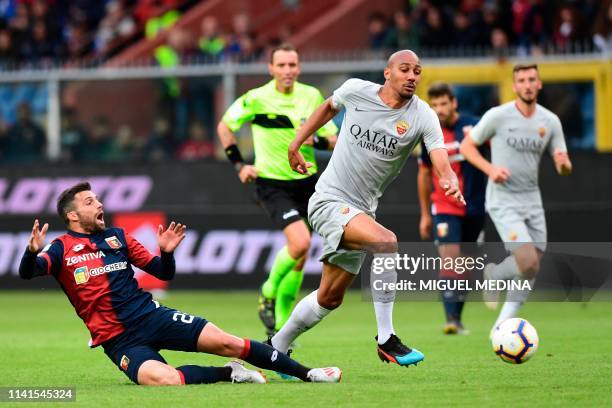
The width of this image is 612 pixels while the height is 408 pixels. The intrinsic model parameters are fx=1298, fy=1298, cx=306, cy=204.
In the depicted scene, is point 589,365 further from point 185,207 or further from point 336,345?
point 185,207

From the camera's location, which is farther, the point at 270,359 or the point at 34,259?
the point at 270,359

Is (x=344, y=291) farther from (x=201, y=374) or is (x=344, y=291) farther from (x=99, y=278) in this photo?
(x=99, y=278)

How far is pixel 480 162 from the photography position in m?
12.2

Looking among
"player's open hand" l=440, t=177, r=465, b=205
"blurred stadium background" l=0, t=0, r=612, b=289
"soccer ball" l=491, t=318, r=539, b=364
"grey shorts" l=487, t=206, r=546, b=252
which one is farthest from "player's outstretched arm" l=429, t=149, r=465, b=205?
"blurred stadium background" l=0, t=0, r=612, b=289

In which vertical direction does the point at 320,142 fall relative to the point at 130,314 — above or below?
above

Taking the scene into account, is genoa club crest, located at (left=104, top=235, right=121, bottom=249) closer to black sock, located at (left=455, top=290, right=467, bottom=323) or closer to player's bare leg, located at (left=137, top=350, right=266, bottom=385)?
player's bare leg, located at (left=137, top=350, right=266, bottom=385)

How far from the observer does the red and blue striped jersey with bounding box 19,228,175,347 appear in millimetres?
8836

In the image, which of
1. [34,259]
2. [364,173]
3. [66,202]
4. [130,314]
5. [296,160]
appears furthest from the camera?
[296,160]

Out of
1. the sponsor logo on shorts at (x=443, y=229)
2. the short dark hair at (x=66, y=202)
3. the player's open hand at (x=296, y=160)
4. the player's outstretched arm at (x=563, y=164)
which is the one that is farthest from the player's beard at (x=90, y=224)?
the sponsor logo on shorts at (x=443, y=229)

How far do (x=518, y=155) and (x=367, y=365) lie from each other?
10.8 feet

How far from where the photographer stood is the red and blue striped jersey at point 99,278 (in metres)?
8.84

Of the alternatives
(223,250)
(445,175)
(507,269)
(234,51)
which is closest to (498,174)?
(507,269)

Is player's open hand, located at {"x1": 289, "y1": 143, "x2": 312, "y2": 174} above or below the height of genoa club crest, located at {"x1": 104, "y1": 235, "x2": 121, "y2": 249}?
above

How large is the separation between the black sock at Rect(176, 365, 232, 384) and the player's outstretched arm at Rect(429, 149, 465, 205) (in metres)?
1.95
